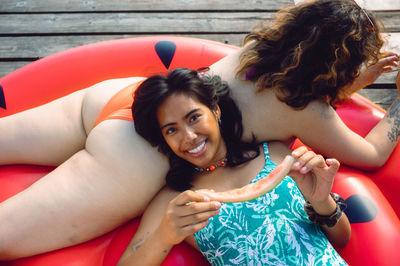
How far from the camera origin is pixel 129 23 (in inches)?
127

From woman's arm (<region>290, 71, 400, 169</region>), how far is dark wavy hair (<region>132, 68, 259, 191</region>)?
0.24 m

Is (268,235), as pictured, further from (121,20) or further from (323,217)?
(121,20)

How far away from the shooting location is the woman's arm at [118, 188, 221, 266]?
112 cm

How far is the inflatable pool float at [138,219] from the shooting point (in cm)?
150

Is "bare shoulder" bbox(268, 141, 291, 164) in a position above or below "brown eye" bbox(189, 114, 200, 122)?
below

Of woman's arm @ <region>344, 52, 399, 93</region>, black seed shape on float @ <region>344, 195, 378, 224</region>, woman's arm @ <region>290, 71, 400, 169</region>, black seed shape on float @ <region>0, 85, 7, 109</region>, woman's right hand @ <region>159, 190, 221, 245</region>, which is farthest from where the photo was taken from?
black seed shape on float @ <region>0, 85, 7, 109</region>

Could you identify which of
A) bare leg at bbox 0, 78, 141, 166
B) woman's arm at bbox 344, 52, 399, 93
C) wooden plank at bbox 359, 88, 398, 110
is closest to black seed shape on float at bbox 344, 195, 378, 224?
woman's arm at bbox 344, 52, 399, 93

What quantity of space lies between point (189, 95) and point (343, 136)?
2.32 ft

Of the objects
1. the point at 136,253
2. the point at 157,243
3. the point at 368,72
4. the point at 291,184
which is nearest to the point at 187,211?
the point at 157,243

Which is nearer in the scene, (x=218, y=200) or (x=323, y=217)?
(x=218, y=200)

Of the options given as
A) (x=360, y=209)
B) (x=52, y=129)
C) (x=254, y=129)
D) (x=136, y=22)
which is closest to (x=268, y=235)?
(x=254, y=129)

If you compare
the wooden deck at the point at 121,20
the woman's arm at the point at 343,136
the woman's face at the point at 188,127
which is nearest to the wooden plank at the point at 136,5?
the wooden deck at the point at 121,20

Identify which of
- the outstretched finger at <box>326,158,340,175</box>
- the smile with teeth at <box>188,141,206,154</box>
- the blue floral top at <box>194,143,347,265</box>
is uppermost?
the outstretched finger at <box>326,158,340,175</box>

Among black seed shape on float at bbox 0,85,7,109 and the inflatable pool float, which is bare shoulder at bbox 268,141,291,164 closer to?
the inflatable pool float
